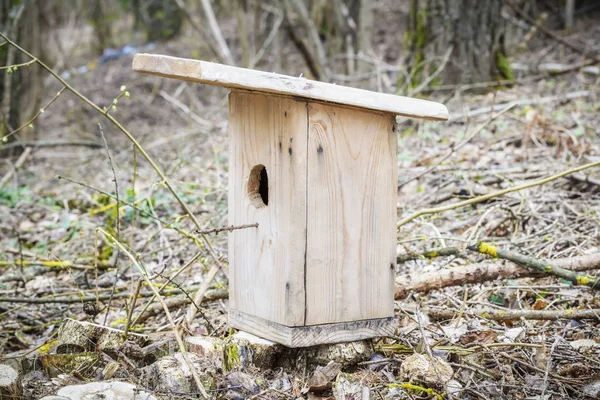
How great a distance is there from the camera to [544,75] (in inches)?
271

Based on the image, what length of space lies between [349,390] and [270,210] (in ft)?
2.36

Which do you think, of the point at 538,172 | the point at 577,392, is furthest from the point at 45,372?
the point at 538,172

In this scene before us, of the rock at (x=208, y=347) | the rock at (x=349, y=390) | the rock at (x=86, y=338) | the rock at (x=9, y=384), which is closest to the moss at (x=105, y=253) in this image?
the rock at (x=86, y=338)

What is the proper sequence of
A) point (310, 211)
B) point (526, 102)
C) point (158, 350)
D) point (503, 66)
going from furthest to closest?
point (503, 66) → point (526, 102) → point (158, 350) → point (310, 211)

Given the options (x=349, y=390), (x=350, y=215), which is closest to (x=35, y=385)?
(x=349, y=390)

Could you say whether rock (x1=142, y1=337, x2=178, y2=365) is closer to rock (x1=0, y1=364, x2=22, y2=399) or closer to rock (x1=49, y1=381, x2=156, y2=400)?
rock (x1=49, y1=381, x2=156, y2=400)

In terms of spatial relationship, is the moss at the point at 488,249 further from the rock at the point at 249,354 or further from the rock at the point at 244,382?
the rock at the point at 244,382

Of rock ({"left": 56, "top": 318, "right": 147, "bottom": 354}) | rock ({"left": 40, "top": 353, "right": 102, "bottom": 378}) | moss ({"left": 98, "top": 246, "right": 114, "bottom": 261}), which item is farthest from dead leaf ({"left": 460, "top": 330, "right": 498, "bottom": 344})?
moss ({"left": 98, "top": 246, "right": 114, "bottom": 261})

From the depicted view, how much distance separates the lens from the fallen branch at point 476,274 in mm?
2811

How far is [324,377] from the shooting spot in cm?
223

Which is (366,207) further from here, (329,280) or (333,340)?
(333,340)

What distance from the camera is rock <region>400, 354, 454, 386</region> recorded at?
218 centimetres

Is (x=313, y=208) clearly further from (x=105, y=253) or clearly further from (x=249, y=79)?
(x=105, y=253)

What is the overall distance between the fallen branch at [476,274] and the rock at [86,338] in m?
1.26
